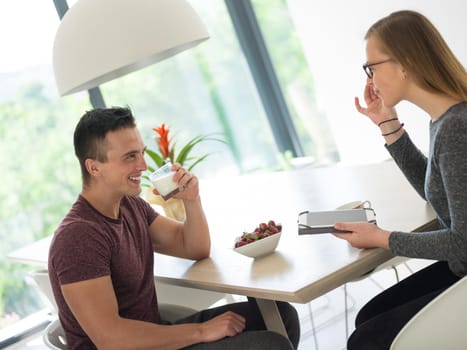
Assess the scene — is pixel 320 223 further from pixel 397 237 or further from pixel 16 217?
pixel 16 217

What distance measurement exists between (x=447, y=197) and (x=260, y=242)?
567mm

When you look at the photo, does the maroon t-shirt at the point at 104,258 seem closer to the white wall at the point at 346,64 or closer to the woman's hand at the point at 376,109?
the woman's hand at the point at 376,109

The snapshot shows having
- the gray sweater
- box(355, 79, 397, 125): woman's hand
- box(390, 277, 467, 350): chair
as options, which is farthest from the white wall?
box(390, 277, 467, 350): chair

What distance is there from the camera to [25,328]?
4625 millimetres

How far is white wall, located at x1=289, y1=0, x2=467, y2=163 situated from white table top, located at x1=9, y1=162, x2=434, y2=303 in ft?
5.51

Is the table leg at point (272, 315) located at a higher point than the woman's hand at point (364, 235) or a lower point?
lower

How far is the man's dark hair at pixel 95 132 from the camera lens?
2.17 metres

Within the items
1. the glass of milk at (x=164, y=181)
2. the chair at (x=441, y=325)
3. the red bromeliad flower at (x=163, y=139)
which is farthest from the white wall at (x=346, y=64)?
the chair at (x=441, y=325)

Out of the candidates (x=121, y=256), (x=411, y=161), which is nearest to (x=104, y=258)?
(x=121, y=256)

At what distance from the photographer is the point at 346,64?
502 cm

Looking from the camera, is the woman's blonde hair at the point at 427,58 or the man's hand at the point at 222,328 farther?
the man's hand at the point at 222,328

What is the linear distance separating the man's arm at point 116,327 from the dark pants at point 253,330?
0.08ft

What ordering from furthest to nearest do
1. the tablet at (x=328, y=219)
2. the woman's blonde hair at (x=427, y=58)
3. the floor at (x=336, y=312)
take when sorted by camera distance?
1. the floor at (x=336, y=312)
2. the tablet at (x=328, y=219)
3. the woman's blonde hair at (x=427, y=58)

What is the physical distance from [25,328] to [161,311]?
2514 mm
